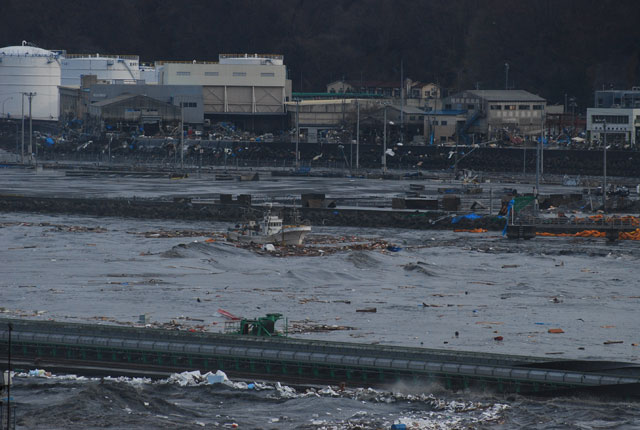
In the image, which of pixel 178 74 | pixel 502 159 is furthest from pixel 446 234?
pixel 178 74

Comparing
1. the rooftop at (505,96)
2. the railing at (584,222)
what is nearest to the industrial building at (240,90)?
the rooftop at (505,96)

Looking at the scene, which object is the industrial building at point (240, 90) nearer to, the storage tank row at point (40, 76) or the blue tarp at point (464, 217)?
the storage tank row at point (40, 76)

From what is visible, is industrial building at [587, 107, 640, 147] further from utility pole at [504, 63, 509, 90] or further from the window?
utility pole at [504, 63, 509, 90]

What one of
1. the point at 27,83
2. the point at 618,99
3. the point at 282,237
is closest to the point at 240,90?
the point at 27,83

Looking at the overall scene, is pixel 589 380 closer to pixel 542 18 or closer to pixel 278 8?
pixel 542 18

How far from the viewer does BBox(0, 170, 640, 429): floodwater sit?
92.2 feet

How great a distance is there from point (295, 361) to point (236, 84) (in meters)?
97.1

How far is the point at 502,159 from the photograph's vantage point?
340 feet

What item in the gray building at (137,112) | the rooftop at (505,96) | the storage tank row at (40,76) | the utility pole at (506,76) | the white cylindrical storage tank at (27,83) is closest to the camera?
the rooftop at (505,96)

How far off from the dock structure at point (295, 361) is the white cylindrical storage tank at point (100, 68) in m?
113

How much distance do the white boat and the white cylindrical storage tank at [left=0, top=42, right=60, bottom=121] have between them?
89.9 meters

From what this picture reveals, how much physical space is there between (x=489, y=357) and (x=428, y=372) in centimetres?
170

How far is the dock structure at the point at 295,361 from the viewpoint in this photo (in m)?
29.5

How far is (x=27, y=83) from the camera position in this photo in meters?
142
